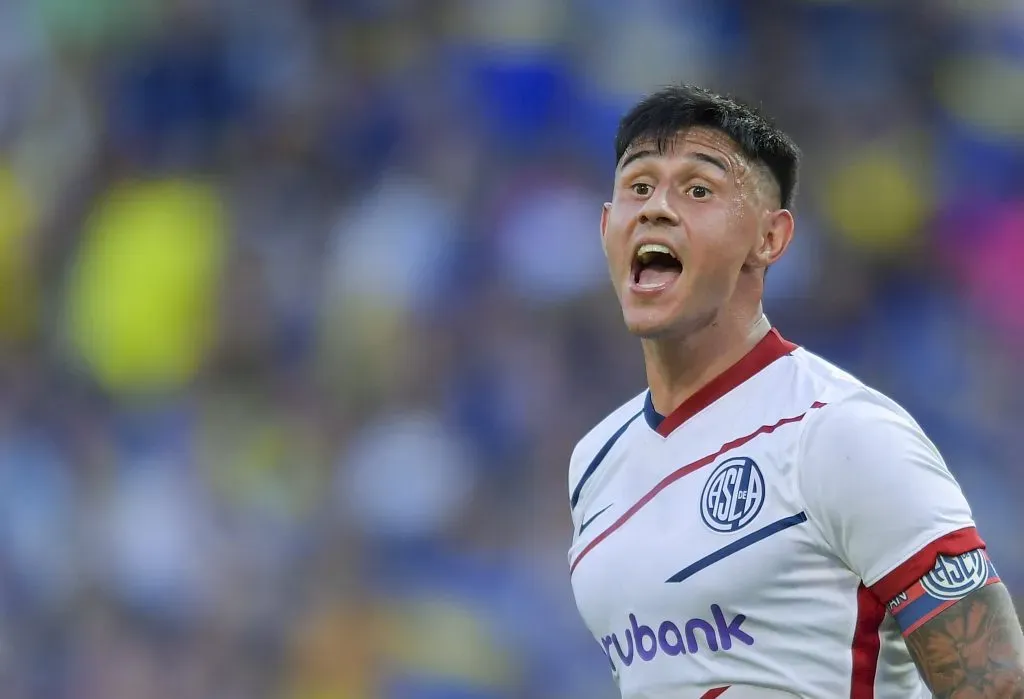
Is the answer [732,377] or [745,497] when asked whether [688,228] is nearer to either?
[732,377]

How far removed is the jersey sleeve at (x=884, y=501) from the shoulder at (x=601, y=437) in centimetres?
74

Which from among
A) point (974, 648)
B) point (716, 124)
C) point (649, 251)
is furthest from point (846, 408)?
point (716, 124)

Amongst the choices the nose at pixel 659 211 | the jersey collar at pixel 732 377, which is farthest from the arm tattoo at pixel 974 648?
the nose at pixel 659 211

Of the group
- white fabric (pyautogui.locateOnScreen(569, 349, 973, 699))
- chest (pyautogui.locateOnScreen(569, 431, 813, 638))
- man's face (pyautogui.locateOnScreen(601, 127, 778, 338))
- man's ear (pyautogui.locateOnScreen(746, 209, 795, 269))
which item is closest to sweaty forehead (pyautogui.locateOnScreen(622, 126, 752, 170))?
man's face (pyautogui.locateOnScreen(601, 127, 778, 338))

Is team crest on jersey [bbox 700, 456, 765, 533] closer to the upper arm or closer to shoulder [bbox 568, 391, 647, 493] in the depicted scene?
the upper arm

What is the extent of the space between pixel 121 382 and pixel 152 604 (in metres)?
1.14

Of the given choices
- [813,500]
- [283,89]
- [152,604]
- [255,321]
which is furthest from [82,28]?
[813,500]

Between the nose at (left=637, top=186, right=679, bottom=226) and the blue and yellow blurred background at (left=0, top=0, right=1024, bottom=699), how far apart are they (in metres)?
3.54

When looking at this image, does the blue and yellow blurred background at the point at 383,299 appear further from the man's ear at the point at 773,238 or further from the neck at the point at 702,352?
the man's ear at the point at 773,238

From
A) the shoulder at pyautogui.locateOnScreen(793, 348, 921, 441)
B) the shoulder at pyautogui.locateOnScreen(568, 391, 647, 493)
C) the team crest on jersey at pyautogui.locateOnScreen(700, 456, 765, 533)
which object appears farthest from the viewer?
the shoulder at pyautogui.locateOnScreen(568, 391, 647, 493)

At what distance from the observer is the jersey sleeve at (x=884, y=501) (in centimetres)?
227

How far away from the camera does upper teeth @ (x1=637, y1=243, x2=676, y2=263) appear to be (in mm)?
2727

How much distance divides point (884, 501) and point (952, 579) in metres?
0.16

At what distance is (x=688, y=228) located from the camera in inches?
107
